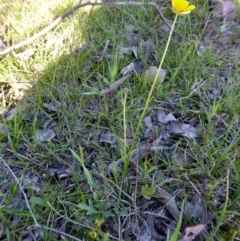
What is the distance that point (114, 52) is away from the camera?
4.44 feet

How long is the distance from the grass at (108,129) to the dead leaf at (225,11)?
5 centimetres

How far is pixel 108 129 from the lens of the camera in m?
1.10

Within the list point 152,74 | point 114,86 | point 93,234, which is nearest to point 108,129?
point 114,86

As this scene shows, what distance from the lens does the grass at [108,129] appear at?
2.86 ft

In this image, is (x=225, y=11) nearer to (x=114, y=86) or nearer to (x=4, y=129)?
(x=114, y=86)

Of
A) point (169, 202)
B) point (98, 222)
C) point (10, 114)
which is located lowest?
point (169, 202)

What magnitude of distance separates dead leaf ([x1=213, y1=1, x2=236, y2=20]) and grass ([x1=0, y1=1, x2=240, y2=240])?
0.17 ft

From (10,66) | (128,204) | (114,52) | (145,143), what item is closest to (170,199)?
(128,204)

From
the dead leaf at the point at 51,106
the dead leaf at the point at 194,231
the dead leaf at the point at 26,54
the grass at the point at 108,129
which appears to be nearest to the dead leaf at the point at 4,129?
the grass at the point at 108,129

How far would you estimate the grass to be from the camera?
872 mm

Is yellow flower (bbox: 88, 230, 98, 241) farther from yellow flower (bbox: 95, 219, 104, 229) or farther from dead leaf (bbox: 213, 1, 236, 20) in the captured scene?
dead leaf (bbox: 213, 1, 236, 20)

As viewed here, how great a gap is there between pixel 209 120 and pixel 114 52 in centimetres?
53

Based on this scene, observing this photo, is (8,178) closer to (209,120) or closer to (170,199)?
(170,199)

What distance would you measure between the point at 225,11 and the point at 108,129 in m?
0.93
